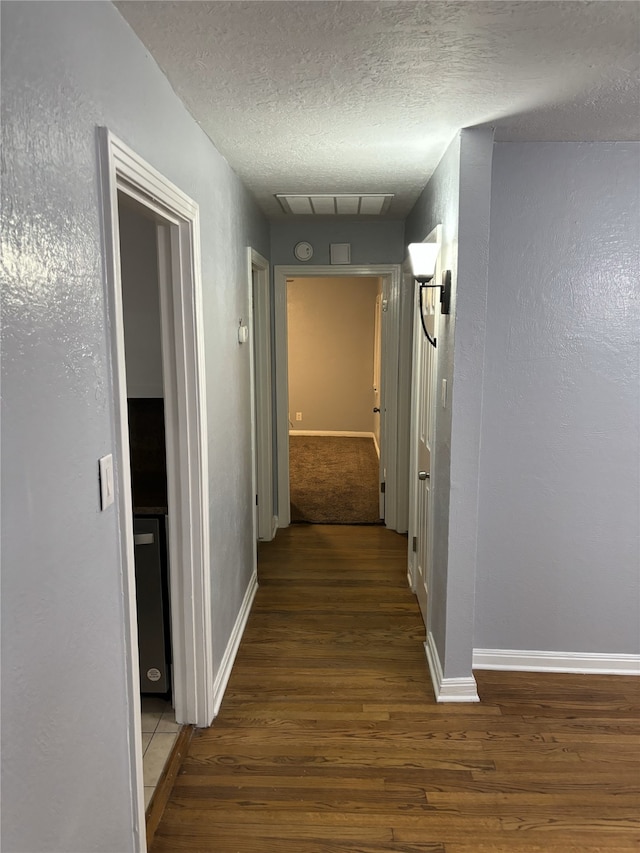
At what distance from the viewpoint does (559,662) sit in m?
2.91

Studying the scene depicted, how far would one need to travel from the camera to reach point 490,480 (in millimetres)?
2793

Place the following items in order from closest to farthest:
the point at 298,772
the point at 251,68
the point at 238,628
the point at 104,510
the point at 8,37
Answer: the point at 8,37, the point at 104,510, the point at 251,68, the point at 298,772, the point at 238,628

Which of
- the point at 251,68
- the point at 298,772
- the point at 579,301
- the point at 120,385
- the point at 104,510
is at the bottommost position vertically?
the point at 298,772

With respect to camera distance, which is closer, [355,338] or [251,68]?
[251,68]

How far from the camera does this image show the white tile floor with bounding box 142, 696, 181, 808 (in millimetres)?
2229

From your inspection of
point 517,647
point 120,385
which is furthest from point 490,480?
point 120,385

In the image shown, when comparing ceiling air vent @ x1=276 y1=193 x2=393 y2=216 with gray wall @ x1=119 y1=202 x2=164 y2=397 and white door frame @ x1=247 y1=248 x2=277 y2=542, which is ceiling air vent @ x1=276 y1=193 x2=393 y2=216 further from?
gray wall @ x1=119 y1=202 x2=164 y2=397

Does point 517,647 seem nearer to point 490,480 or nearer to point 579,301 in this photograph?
point 490,480

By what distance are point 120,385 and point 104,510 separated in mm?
298

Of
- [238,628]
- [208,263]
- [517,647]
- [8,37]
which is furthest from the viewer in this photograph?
[238,628]

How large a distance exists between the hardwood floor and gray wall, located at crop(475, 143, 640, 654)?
385mm

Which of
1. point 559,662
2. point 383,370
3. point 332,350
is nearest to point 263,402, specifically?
point 383,370

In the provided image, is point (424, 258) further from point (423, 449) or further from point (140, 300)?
point (140, 300)

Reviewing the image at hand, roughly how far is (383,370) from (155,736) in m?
3.05
